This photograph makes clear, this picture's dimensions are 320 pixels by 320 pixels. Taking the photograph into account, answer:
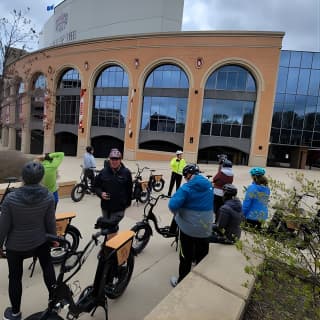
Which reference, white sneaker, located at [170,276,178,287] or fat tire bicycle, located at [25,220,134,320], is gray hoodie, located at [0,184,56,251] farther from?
white sneaker, located at [170,276,178,287]

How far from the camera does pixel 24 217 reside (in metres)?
2.26

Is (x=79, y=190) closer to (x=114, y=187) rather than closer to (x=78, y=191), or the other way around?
(x=78, y=191)

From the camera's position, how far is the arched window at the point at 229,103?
2331 cm

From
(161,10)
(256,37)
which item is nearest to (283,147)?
(256,37)

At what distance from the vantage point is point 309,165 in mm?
33500

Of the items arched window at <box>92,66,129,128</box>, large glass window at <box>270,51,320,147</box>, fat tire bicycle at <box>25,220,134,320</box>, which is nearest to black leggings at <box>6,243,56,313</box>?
fat tire bicycle at <box>25,220,134,320</box>

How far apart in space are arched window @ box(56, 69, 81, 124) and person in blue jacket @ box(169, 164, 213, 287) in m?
30.1

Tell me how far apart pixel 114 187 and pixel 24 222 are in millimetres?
1526

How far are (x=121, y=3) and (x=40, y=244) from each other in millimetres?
38370

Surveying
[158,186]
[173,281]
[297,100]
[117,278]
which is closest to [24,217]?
[117,278]

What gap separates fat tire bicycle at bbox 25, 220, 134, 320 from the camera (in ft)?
6.99

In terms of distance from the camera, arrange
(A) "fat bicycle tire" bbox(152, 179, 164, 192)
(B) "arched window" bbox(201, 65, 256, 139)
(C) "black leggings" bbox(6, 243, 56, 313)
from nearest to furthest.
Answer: (C) "black leggings" bbox(6, 243, 56, 313), (A) "fat bicycle tire" bbox(152, 179, 164, 192), (B) "arched window" bbox(201, 65, 256, 139)

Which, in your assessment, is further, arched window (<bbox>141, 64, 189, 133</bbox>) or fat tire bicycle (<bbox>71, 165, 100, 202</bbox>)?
arched window (<bbox>141, 64, 189, 133</bbox>)

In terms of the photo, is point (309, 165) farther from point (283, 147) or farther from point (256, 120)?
point (256, 120)
